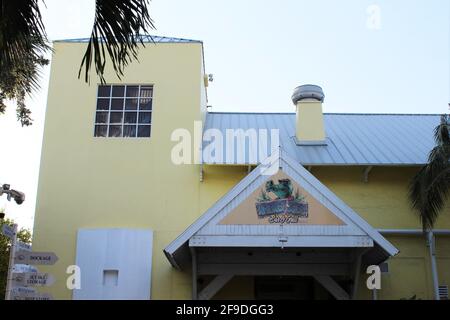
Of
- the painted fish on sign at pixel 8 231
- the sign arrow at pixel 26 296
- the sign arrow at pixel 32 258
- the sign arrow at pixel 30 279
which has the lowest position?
the sign arrow at pixel 26 296

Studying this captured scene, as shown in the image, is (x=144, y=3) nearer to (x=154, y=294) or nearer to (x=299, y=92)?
(x=154, y=294)

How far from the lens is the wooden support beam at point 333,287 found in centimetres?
1340

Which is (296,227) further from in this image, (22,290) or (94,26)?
(94,26)

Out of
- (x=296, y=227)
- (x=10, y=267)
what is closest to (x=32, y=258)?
Result: (x=10, y=267)

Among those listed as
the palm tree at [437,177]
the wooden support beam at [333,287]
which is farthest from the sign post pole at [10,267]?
the palm tree at [437,177]

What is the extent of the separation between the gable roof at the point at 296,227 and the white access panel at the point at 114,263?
7.03 ft

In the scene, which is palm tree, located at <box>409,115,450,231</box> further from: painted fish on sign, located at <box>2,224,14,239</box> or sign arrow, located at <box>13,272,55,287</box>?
painted fish on sign, located at <box>2,224,14,239</box>

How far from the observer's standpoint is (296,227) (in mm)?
12664

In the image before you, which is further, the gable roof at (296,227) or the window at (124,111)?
the window at (124,111)

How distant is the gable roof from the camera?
12422mm

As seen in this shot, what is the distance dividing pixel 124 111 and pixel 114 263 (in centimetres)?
440

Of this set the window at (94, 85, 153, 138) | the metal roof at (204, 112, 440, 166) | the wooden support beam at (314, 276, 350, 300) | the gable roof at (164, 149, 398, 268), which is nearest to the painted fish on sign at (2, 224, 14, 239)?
the gable roof at (164, 149, 398, 268)

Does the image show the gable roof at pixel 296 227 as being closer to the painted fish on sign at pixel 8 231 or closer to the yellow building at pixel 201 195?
the yellow building at pixel 201 195
